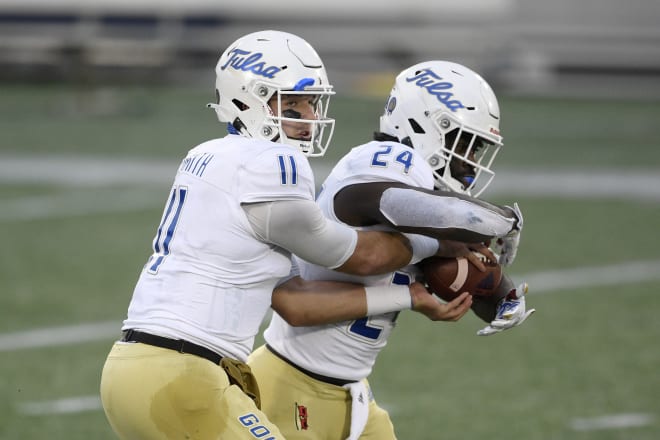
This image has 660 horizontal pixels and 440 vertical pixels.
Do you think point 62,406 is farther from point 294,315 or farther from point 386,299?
point 386,299

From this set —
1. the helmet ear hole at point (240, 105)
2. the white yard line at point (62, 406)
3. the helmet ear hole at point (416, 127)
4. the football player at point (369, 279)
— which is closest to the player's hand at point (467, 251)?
the football player at point (369, 279)

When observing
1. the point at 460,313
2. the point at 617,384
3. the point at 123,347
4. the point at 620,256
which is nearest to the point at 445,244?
the point at 460,313

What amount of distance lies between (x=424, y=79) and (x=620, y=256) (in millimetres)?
6141

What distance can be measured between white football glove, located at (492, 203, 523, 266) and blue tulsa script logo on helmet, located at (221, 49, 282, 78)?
95 cm

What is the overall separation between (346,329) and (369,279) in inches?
7.9

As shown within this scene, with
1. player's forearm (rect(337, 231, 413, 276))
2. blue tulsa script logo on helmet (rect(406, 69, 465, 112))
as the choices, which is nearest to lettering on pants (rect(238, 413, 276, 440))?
player's forearm (rect(337, 231, 413, 276))

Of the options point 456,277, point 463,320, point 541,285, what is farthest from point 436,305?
point 541,285

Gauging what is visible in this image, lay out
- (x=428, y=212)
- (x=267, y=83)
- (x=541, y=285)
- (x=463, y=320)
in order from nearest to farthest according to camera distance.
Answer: (x=428, y=212) < (x=267, y=83) < (x=463, y=320) < (x=541, y=285)

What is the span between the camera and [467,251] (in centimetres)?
407

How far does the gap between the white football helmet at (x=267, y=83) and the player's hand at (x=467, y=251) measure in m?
0.56

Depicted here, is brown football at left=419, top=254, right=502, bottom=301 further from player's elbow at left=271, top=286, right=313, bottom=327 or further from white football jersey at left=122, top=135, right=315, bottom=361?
white football jersey at left=122, top=135, right=315, bottom=361

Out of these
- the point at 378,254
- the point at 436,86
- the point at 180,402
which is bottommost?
the point at 180,402

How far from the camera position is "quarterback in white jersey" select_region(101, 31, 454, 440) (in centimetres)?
346

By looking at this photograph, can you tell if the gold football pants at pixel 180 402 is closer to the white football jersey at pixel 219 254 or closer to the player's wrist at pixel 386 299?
the white football jersey at pixel 219 254
